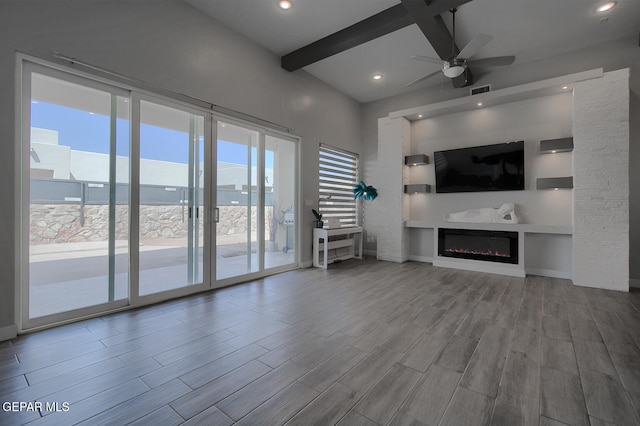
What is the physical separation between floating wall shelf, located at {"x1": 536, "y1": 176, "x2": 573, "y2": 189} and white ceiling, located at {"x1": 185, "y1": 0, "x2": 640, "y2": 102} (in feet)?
7.06

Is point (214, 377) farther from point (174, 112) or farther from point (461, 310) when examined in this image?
point (174, 112)

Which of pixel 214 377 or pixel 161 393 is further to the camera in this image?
pixel 214 377

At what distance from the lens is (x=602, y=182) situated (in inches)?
166

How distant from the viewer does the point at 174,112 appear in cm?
368

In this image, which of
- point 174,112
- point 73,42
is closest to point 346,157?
point 174,112

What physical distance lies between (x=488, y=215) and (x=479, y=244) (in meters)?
0.57

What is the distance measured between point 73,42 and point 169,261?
2.48 m

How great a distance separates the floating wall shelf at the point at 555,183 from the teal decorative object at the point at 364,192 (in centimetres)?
296

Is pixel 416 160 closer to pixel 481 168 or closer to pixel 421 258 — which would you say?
pixel 481 168

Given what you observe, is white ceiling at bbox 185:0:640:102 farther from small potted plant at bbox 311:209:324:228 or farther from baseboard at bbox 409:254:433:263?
baseboard at bbox 409:254:433:263

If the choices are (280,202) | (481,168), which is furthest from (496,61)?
(280,202)

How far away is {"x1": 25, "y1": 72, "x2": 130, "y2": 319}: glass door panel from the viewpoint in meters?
2.71
